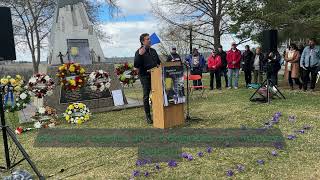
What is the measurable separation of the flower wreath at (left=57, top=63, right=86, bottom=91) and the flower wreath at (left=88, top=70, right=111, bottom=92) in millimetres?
260

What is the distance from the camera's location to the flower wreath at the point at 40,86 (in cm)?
947

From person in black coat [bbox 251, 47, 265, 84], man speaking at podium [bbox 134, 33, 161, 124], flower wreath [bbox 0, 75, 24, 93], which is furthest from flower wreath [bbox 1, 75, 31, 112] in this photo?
person in black coat [bbox 251, 47, 265, 84]

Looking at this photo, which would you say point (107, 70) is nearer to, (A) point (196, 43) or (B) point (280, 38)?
(B) point (280, 38)

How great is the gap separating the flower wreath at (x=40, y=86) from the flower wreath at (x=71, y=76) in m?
0.41

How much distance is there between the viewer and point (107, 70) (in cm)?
1145

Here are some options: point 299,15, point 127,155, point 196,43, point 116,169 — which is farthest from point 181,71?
point 196,43

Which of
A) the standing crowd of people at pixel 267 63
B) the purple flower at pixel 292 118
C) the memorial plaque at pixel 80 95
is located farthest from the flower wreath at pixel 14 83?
the purple flower at pixel 292 118

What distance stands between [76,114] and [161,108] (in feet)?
8.67

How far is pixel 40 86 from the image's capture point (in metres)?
9.62

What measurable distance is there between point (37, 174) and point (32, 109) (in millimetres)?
6945

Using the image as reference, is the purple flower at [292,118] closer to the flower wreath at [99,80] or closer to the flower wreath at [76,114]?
the flower wreath at [76,114]

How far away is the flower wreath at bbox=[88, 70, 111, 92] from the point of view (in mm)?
10586

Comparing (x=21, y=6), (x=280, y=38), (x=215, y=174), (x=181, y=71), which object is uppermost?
(x=21, y=6)

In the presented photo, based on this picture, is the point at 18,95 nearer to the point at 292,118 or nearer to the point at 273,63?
the point at 292,118
